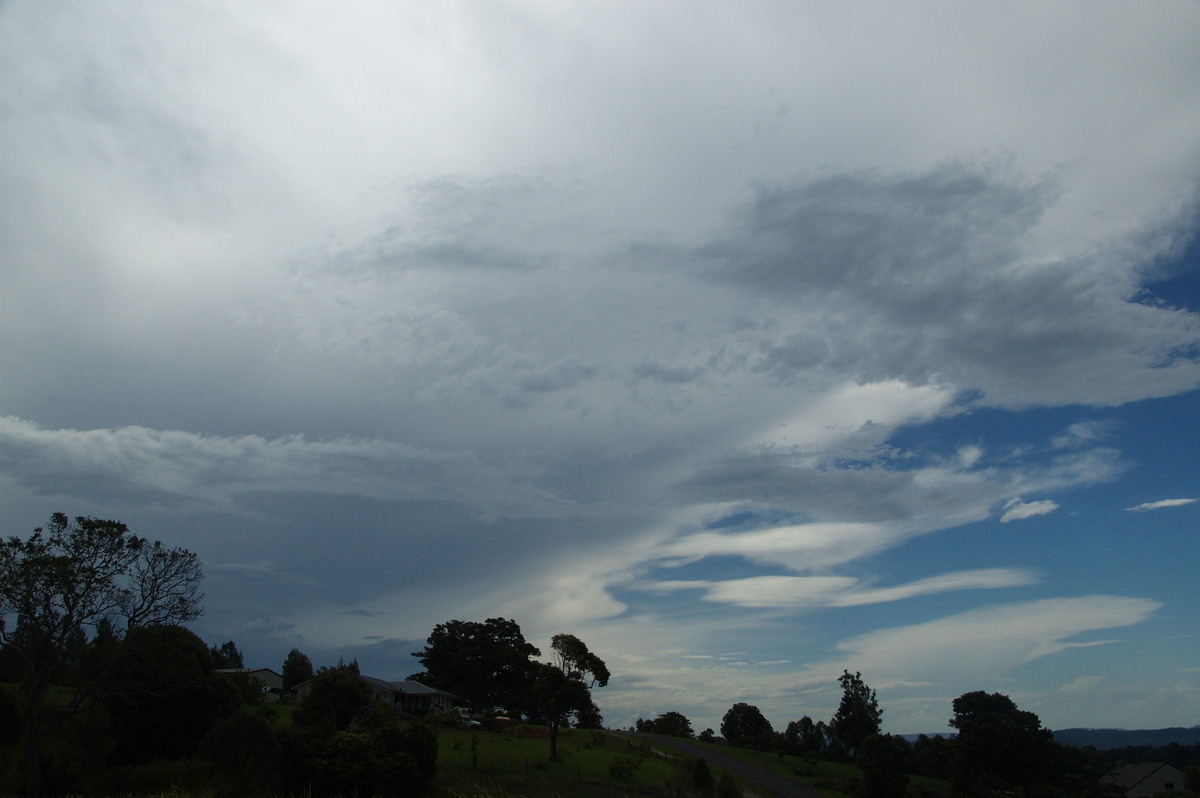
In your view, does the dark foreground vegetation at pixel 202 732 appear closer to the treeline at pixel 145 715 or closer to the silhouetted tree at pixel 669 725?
the treeline at pixel 145 715

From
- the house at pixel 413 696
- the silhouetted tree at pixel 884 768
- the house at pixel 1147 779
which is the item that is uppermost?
the house at pixel 413 696

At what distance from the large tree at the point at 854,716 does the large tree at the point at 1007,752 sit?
1834cm

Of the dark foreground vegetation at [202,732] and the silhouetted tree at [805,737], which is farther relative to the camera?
the silhouetted tree at [805,737]

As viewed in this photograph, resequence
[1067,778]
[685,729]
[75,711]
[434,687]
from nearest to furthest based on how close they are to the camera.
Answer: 1. [75,711]
2. [1067,778]
3. [434,687]
4. [685,729]

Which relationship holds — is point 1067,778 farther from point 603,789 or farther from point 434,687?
point 434,687

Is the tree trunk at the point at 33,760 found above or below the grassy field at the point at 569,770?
above

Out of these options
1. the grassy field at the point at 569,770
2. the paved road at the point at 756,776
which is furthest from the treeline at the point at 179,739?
the paved road at the point at 756,776

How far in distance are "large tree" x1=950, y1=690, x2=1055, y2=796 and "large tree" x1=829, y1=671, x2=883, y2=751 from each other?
60.2 ft

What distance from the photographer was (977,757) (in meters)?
67.8

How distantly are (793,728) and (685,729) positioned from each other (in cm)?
4441

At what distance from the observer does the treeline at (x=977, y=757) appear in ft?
210

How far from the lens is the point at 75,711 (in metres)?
33.5

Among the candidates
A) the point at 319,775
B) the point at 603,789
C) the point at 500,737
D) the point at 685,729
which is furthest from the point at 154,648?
the point at 685,729

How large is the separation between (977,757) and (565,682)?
39983 mm
